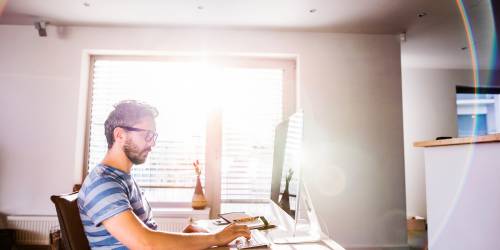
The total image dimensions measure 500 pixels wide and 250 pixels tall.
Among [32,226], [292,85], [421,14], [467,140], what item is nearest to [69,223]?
[467,140]

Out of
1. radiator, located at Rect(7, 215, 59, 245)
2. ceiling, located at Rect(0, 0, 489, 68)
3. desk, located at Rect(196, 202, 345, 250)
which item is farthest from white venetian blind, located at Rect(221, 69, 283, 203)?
desk, located at Rect(196, 202, 345, 250)

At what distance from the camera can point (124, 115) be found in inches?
56.1

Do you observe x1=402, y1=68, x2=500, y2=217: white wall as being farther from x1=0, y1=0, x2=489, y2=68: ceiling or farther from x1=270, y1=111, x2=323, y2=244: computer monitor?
x1=270, y1=111, x2=323, y2=244: computer monitor

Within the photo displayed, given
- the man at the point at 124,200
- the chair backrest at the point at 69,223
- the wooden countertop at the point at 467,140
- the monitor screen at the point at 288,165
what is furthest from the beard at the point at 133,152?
the wooden countertop at the point at 467,140

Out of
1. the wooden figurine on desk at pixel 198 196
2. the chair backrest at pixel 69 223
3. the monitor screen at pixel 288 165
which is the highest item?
the monitor screen at pixel 288 165

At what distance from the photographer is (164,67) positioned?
4211mm

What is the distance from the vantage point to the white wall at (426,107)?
219 inches

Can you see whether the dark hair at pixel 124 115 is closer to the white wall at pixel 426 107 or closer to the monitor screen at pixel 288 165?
the monitor screen at pixel 288 165

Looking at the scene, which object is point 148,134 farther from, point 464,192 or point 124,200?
point 464,192

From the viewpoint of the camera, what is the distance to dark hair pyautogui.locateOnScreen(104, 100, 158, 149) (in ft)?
4.68

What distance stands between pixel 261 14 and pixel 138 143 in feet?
8.40

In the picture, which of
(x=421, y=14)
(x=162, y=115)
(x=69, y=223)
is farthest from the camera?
(x=162, y=115)

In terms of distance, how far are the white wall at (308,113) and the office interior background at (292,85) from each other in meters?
0.01

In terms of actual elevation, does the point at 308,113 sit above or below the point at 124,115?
above
